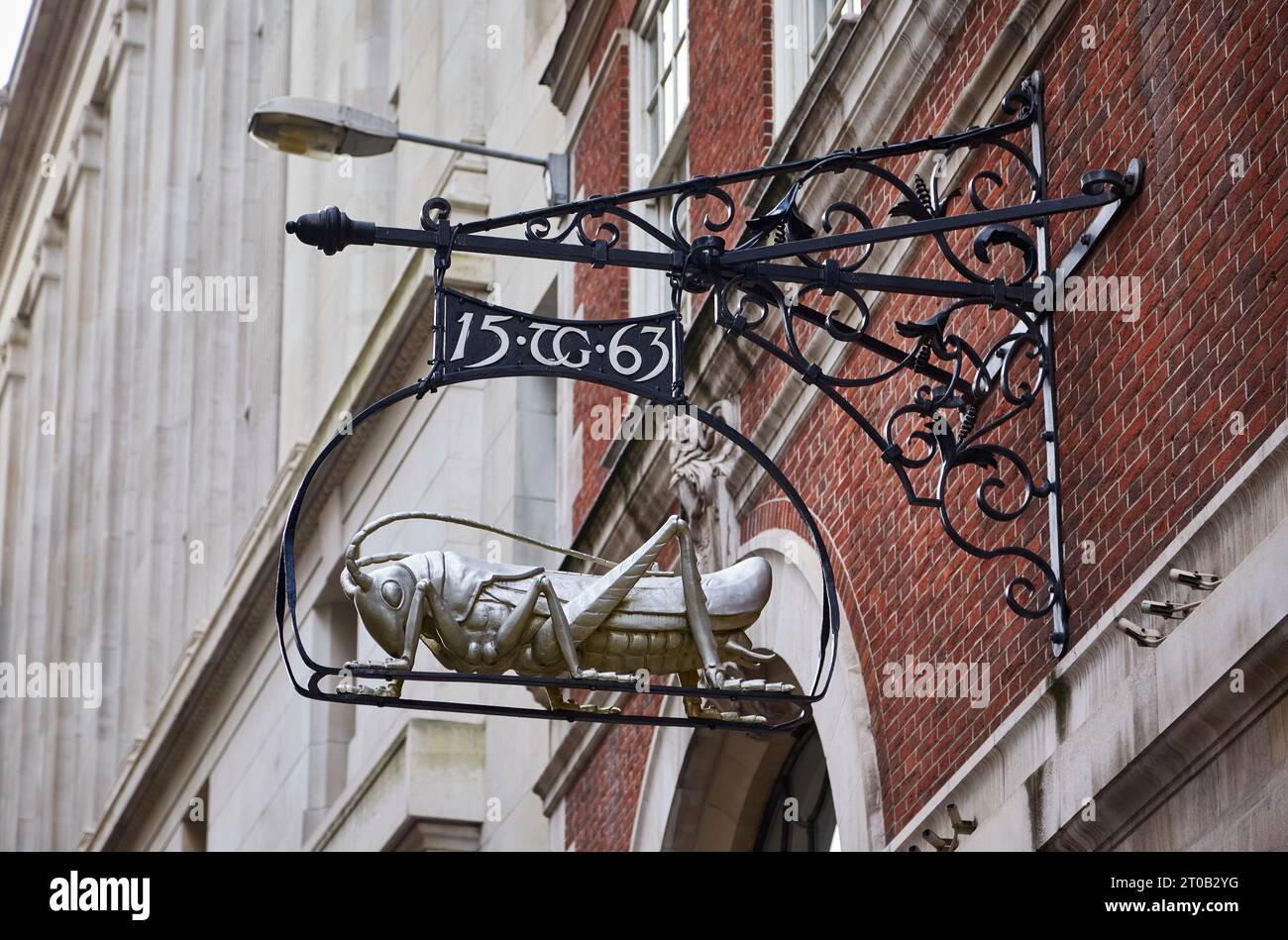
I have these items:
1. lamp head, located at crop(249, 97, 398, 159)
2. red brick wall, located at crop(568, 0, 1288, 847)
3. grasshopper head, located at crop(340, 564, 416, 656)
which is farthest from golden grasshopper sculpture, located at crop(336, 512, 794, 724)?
lamp head, located at crop(249, 97, 398, 159)

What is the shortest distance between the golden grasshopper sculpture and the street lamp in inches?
397

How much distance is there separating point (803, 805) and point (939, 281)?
5157 millimetres

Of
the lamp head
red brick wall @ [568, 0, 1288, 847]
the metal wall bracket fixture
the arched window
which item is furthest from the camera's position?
the lamp head

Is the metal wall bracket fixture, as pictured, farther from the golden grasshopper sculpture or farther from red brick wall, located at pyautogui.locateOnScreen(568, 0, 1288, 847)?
the golden grasshopper sculpture

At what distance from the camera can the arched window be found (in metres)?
13.9

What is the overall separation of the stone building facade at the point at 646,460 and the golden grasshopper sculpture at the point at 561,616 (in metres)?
1.43

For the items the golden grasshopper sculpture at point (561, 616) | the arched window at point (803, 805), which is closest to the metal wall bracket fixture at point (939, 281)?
the golden grasshopper sculpture at point (561, 616)

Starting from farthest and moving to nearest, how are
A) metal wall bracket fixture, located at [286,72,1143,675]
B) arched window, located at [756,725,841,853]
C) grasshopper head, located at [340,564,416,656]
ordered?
arched window, located at [756,725,841,853], metal wall bracket fixture, located at [286,72,1143,675], grasshopper head, located at [340,564,416,656]

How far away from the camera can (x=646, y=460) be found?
15.4 m

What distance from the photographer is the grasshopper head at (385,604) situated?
8.70m

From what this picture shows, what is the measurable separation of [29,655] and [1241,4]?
35921 mm

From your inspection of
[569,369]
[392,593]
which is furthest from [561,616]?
[569,369]

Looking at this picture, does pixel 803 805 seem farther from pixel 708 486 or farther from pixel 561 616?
pixel 561 616
